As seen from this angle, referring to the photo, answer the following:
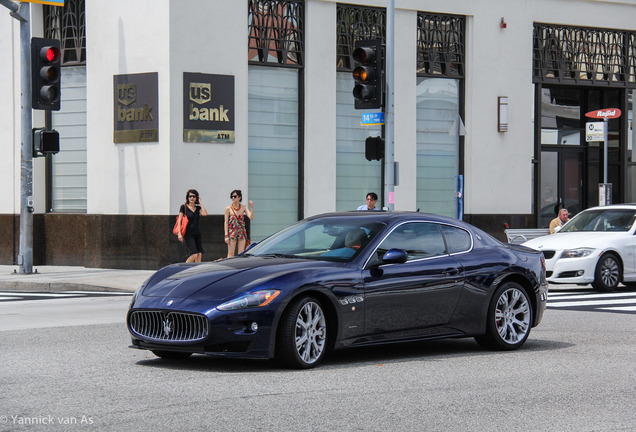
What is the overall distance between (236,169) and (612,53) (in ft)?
40.6

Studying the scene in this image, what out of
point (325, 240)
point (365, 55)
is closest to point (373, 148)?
point (365, 55)

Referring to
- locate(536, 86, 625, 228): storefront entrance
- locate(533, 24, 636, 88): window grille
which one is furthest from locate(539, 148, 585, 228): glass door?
locate(533, 24, 636, 88): window grille

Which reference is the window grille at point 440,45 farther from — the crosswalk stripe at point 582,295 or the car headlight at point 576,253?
the crosswalk stripe at point 582,295

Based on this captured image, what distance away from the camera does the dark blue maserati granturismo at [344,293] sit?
826 centimetres

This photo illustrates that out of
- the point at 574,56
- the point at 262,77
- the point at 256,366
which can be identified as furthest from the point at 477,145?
the point at 256,366

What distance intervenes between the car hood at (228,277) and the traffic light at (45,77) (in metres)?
11.0

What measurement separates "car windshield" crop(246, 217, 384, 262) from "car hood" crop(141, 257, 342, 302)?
25 centimetres

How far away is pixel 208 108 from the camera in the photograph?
74.1 ft

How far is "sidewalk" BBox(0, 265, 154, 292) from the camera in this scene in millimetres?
18531

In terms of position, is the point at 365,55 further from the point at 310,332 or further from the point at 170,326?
the point at 170,326

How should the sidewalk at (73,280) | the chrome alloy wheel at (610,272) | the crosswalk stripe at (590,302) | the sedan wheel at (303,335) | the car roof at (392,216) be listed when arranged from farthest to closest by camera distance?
1. the sidewalk at (73,280)
2. the chrome alloy wheel at (610,272)
3. the crosswalk stripe at (590,302)
4. the car roof at (392,216)
5. the sedan wheel at (303,335)

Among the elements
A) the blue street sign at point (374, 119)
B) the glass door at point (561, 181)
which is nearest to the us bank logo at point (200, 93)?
the blue street sign at point (374, 119)

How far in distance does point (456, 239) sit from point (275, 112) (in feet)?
46.4

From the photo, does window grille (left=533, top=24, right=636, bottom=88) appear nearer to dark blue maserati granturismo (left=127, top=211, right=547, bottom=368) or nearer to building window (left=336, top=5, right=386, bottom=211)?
building window (left=336, top=5, right=386, bottom=211)
